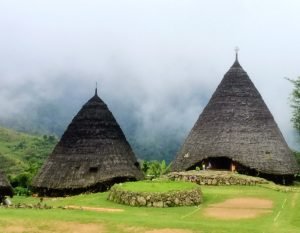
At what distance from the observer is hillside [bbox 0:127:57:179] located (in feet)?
199

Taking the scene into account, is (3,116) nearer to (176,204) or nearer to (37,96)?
(37,96)

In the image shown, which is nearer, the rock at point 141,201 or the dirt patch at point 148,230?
the dirt patch at point 148,230

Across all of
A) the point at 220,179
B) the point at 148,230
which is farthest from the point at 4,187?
the point at 148,230

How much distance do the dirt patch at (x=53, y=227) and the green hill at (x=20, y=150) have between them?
41213 millimetres

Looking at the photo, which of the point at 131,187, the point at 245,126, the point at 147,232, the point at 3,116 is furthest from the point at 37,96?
the point at 147,232

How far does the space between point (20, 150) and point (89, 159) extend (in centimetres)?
3894

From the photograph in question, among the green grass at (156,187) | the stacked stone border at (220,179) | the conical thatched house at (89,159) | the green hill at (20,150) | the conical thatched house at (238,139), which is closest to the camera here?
the green grass at (156,187)

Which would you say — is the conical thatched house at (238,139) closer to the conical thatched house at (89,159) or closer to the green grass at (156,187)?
the conical thatched house at (89,159)

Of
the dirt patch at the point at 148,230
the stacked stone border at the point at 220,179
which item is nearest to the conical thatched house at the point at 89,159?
the stacked stone border at the point at 220,179

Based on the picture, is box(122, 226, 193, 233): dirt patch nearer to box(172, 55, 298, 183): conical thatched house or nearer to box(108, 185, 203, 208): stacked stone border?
box(108, 185, 203, 208): stacked stone border

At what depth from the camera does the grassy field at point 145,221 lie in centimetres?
1648

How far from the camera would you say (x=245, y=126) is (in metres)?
35.6

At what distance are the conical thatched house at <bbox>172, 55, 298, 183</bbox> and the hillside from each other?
91.9 feet

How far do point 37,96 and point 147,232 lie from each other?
4372 inches
